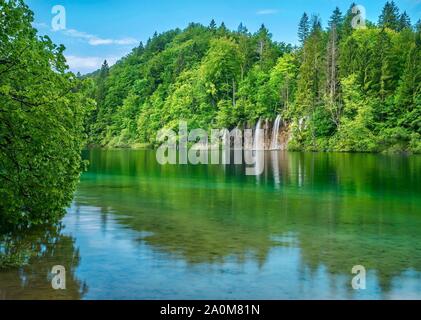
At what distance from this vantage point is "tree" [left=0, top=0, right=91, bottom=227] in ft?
40.5

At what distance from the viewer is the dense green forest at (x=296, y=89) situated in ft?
284

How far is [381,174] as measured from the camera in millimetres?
39188

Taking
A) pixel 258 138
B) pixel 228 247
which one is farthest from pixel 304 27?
pixel 228 247

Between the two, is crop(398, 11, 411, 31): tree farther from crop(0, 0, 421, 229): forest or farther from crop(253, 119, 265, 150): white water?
crop(253, 119, 265, 150): white water

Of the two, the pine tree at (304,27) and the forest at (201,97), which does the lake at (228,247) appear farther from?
the pine tree at (304,27)

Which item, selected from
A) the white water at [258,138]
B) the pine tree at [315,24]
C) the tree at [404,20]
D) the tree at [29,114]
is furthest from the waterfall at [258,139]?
the tree at [29,114]

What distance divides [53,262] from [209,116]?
104259 millimetres

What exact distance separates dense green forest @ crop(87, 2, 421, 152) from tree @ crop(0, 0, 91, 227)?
6952 cm

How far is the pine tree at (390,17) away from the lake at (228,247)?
116 meters

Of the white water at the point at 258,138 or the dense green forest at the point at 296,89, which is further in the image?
the white water at the point at 258,138

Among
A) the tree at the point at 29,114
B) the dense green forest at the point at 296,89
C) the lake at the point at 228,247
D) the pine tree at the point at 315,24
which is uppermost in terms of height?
the pine tree at the point at 315,24

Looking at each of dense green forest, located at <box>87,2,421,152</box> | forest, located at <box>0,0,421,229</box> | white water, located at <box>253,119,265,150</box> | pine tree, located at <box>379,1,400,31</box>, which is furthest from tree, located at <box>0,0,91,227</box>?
pine tree, located at <box>379,1,400,31</box>
